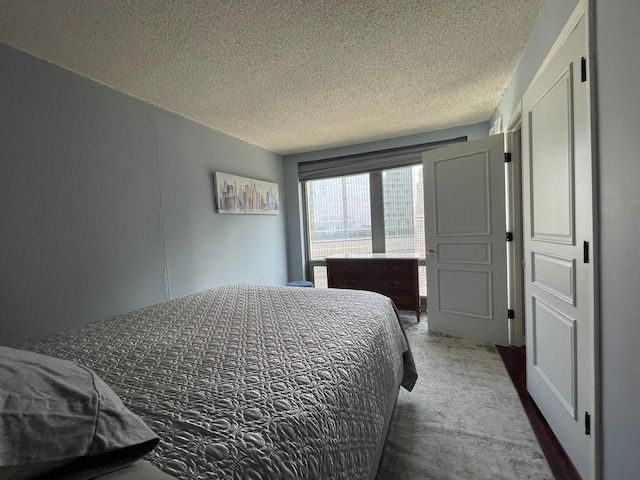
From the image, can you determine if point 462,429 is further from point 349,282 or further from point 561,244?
point 349,282

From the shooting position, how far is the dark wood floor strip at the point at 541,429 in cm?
134

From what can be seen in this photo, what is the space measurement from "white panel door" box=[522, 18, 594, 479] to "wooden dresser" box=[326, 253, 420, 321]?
167cm

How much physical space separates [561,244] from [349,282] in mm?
2609

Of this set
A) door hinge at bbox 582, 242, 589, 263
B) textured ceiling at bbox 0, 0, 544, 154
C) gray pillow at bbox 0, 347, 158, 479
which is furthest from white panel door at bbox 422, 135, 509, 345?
gray pillow at bbox 0, 347, 158, 479

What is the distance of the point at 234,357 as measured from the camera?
107 cm

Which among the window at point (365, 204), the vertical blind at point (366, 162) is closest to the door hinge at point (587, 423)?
the window at point (365, 204)

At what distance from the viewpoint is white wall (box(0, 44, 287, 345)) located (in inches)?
66.3

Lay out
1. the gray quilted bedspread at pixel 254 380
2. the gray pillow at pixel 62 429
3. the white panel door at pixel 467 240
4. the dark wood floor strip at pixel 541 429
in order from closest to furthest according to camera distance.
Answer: the gray pillow at pixel 62 429, the gray quilted bedspread at pixel 254 380, the dark wood floor strip at pixel 541 429, the white panel door at pixel 467 240

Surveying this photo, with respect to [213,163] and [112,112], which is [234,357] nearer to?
[112,112]

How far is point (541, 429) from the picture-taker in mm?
1609

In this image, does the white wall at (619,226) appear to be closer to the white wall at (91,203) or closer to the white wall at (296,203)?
the white wall at (91,203)

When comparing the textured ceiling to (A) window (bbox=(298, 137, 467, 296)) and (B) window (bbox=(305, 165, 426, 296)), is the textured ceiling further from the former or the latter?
(B) window (bbox=(305, 165, 426, 296))

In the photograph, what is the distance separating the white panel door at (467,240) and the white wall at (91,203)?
2.36 m

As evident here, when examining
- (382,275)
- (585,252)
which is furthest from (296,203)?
(585,252)
